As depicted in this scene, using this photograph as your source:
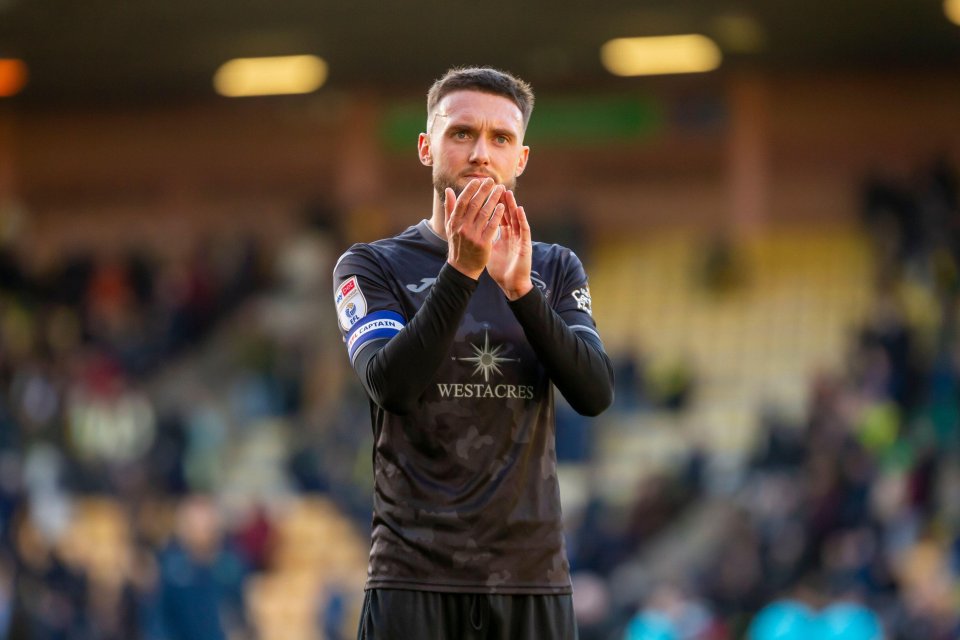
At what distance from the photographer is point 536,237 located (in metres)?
20.0

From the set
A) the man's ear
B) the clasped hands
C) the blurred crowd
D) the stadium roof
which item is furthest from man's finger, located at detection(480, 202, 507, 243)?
the stadium roof

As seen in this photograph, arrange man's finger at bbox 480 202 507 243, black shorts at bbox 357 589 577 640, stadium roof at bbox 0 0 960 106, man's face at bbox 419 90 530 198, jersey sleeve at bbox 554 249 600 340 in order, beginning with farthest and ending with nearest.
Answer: stadium roof at bbox 0 0 960 106, jersey sleeve at bbox 554 249 600 340, man's face at bbox 419 90 530 198, black shorts at bbox 357 589 577 640, man's finger at bbox 480 202 507 243

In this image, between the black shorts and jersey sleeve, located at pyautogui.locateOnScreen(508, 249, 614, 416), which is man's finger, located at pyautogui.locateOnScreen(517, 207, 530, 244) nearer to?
jersey sleeve, located at pyautogui.locateOnScreen(508, 249, 614, 416)

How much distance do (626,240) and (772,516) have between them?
8480mm

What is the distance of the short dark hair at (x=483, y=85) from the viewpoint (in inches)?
141

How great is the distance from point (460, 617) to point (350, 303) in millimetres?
702

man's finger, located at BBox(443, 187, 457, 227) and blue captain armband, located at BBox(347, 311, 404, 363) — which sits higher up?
man's finger, located at BBox(443, 187, 457, 227)

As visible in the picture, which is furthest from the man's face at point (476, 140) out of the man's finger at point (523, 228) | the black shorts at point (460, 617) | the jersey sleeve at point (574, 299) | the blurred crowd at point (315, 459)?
the blurred crowd at point (315, 459)

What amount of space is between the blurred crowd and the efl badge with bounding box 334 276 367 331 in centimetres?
816

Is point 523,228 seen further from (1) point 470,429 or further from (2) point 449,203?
(1) point 470,429

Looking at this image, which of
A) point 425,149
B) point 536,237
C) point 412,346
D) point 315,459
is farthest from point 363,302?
point 536,237

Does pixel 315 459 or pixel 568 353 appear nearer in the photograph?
pixel 568 353

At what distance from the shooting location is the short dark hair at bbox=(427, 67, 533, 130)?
3572mm

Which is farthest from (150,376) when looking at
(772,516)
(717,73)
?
(772,516)
